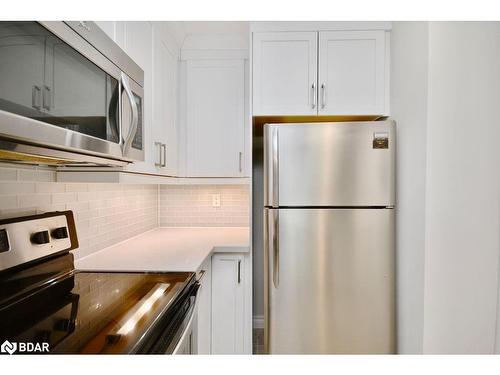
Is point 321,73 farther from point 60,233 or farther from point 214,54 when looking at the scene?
point 60,233

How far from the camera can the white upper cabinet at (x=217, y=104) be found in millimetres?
2188

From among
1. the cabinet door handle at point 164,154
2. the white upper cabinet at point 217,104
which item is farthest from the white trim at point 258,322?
the cabinet door handle at point 164,154

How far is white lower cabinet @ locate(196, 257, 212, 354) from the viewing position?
Answer: 171 cm

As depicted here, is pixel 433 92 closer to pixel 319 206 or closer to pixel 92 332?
pixel 319 206

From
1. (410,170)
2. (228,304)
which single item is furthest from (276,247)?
(410,170)

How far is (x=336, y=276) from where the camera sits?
1672 millimetres

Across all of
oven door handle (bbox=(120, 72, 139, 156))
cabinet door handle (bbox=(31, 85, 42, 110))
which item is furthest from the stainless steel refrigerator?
cabinet door handle (bbox=(31, 85, 42, 110))

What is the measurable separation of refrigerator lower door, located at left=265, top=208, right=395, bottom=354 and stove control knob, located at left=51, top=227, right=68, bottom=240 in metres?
0.97

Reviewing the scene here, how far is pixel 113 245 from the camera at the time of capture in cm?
185

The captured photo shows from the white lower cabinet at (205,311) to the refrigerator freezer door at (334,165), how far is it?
0.58 m

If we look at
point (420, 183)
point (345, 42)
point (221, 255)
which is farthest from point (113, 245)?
point (345, 42)

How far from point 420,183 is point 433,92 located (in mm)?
412

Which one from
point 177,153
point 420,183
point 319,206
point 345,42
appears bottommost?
point 319,206

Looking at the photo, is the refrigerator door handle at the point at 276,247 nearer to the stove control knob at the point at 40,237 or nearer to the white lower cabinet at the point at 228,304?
the white lower cabinet at the point at 228,304
